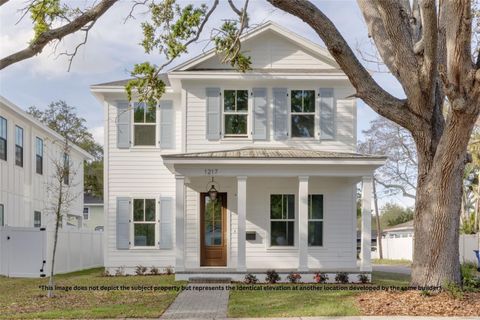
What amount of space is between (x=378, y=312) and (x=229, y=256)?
7621 millimetres

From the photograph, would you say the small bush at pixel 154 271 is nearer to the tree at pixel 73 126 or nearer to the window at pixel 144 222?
the window at pixel 144 222

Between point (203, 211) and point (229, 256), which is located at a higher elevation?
point (203, 211)

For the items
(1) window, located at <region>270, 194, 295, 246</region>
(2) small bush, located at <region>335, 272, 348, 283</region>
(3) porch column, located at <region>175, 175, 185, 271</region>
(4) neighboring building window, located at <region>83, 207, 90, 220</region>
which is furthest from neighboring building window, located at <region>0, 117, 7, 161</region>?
(4) neighboring building window, located at <region>83, 207, 90, 220</region>

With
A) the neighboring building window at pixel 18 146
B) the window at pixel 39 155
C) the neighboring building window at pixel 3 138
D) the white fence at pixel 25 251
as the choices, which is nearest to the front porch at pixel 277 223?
the white fence at pixel 25 251

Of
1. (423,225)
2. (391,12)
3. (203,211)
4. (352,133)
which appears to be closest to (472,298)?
(423,225)

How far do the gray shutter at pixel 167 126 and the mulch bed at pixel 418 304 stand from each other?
29.5 feet

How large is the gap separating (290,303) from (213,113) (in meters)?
7.74

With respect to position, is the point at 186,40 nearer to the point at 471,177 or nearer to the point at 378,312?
the point at 378,312

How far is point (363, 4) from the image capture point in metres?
10.9

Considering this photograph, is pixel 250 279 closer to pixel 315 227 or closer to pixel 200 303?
pixel 315 227

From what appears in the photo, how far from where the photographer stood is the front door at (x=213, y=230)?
645 inches

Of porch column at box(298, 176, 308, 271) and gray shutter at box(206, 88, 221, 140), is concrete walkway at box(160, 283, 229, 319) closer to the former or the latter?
porch column at box(298, 176, 308, 271)

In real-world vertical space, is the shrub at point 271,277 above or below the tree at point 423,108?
below

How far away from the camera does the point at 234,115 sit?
54.2 feet
